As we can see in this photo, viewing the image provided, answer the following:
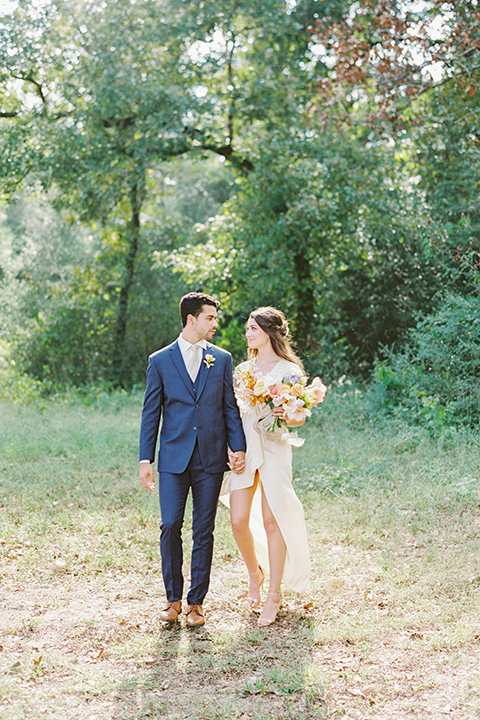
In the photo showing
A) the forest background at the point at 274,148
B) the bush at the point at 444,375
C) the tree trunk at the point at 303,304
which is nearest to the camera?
the bush at the point at 444,375

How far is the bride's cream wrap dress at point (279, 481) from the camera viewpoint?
178 inches

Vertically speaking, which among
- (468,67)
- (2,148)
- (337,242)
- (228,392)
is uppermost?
(468,67)

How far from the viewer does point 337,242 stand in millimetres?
13094

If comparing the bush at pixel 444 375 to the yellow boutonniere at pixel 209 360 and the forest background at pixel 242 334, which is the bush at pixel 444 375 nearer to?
the forest background at pixel 242 334

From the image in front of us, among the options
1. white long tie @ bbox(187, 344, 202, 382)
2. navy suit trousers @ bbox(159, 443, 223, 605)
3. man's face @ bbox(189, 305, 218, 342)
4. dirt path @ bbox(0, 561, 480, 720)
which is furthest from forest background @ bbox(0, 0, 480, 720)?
man's face @ bbox(189, 305, 218, 342)

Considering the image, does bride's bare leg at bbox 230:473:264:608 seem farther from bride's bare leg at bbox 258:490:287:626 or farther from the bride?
bride's bare leg at bbox 258:490:287:626

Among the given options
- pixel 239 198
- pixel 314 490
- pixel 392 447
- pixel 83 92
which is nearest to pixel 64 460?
pixel 314 490

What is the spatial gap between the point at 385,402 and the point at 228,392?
6.49 meters

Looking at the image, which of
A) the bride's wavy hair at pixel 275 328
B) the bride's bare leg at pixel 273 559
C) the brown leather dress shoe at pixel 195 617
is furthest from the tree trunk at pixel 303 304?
the brown leather dress shoe at pixel 195 617

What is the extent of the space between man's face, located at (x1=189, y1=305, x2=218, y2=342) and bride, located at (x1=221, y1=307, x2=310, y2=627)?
0.34 metres

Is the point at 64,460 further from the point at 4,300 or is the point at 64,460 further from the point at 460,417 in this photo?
the point at 4,300

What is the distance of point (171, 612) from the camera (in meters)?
4.46

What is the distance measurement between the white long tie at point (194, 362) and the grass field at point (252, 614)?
1611 mm

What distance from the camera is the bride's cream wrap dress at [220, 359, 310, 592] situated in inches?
178
